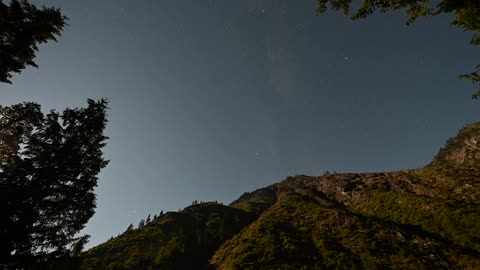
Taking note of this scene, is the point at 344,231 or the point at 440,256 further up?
the point at 344,231

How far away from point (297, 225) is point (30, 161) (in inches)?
2460

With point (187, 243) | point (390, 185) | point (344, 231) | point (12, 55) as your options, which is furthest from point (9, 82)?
point (390, 185)

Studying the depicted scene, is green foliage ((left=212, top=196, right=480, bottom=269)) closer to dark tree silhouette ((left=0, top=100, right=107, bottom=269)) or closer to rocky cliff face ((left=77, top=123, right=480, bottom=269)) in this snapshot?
rocky cliff face ((left=77, top=123, right=480, bottom=269))

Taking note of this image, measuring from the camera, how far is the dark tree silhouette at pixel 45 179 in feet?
48.8

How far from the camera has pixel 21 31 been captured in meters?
15.9

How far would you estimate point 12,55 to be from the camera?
1612 centimetres

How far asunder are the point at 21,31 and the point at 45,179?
377 inches

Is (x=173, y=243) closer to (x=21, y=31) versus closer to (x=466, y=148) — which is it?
(x=21, y=31)

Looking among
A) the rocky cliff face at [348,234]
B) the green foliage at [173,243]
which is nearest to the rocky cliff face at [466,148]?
the rocky cliff face at [348,234]

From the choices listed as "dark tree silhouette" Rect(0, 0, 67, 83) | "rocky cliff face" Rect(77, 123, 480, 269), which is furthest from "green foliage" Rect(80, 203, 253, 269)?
"dark tree silhouette" Rect(0, 0, 67, 83)

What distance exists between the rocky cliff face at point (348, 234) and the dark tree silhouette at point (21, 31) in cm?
2593

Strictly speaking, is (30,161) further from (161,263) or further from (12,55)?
(161,263)

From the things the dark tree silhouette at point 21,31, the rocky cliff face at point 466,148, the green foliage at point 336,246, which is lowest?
the green foliage at point 336,246

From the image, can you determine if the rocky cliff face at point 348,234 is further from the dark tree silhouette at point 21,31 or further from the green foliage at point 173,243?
the dark tree silhouette at point 21,31
